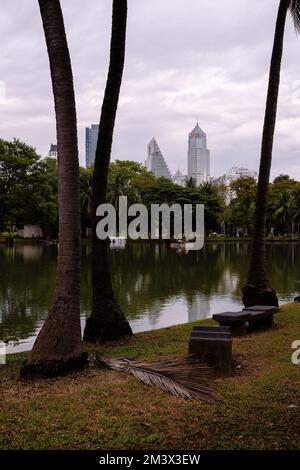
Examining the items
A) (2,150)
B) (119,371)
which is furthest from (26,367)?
(2,150)

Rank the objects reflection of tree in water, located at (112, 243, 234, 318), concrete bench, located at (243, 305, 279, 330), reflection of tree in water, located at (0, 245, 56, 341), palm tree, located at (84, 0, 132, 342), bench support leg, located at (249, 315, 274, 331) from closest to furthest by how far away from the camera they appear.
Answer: palm tree, located at (84, 0, 132, 342)
concrete bench, located at (243, 305, 279, 330)
bench support leg, located at (249, 315, 274, 331)
reflection of tree in water, located at (0, 245, 56, 341)
reflection of tree in water, located at (112, 243, 234, 318)

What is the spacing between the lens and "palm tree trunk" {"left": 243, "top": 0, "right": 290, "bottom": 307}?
40.1ft

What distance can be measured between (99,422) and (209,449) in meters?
1.13

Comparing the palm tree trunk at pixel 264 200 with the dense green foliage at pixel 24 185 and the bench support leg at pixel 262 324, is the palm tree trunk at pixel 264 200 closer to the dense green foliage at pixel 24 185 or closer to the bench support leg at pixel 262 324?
the bench support leg at pixel 262 324

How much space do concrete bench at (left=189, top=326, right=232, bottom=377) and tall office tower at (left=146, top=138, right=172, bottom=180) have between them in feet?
567

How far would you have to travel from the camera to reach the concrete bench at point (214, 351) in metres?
6.78

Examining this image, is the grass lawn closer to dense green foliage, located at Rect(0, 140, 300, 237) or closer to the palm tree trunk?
the palm tree trunk

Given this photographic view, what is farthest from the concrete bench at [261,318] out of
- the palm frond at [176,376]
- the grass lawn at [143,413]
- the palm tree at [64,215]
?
the palm tree at [64,215]

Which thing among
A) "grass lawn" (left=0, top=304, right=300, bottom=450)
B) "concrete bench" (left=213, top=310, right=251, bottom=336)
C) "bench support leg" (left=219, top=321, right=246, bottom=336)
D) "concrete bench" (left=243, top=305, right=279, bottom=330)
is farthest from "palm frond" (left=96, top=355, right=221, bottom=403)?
"concrete bench" (left=243, top=305, right=279, bottom=330)

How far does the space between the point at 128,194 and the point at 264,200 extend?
58604 millimetres

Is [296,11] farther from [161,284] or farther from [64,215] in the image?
[161,284]

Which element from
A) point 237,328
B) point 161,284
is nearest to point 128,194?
point 161,284
